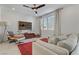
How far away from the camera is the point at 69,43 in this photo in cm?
172

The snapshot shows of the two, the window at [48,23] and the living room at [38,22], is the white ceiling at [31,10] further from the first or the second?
the window at [48,23]

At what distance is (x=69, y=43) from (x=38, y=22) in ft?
2.18

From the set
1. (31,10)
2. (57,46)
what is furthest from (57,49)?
(31,10)

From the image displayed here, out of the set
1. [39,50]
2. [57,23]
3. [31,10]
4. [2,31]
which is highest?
[31,10]

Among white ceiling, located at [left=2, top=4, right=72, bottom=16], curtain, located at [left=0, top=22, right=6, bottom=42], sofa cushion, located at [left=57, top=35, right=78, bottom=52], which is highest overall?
white ceiling, located at [left=2, top=4, right=72, bottom=16]

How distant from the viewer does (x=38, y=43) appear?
70.8 inches

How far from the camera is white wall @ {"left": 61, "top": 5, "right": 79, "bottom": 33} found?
171cm

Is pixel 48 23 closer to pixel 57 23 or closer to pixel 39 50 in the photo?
pixel 57 23

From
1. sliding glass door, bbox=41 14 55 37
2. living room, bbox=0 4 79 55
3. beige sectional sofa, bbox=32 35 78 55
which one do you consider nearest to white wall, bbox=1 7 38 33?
living room, bbox=0 4 79 55

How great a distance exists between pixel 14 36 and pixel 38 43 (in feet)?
1.46

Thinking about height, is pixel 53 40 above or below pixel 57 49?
above

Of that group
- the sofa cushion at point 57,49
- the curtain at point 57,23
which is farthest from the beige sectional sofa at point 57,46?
the curtain at point 57,23

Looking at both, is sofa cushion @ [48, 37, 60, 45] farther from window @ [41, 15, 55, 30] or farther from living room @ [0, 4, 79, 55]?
window @ [41, 15, 55, 30]
